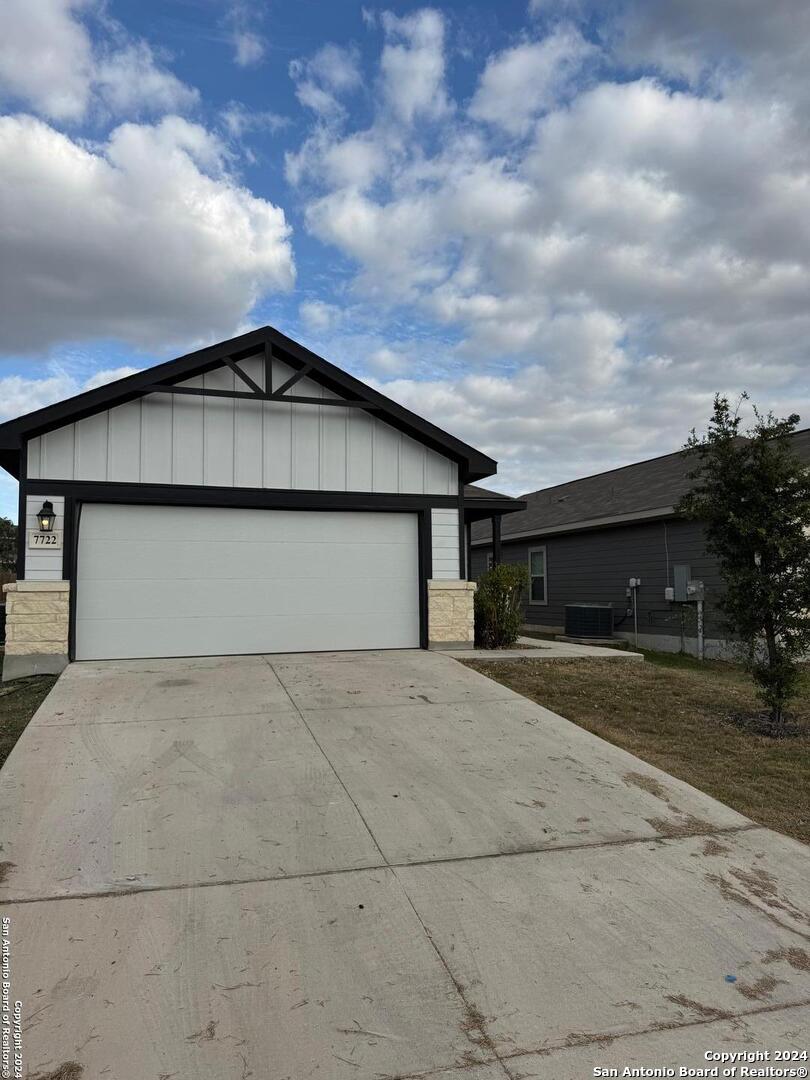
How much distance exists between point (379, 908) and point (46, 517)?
764 centimetres

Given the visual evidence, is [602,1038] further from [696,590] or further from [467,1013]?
[696,590]

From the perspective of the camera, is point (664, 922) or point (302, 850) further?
point (302, 850)

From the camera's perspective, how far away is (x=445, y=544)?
1112cm

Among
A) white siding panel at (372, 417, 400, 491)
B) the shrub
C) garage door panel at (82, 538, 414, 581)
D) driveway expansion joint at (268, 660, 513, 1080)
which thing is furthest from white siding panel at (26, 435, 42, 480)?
driveway expansion joint at (268, 660, 513, 1080)

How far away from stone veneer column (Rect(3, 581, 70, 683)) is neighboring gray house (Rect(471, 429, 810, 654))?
719 centimetres

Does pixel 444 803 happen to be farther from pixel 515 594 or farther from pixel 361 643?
pixel 515 594

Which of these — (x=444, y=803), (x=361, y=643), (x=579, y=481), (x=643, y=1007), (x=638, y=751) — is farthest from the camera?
(x=579, y=481)

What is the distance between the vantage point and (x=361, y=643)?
1077 cm

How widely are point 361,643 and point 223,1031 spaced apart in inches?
319

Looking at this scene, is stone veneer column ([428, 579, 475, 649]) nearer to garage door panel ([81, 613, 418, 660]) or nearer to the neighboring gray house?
garage door panel ([81, 613, 418, 660])

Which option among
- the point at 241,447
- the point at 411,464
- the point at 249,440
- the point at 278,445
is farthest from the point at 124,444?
the point at 411,464

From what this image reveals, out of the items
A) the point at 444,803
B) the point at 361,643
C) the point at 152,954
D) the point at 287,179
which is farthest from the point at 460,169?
the point at 152,954

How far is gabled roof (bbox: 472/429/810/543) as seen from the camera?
1521 cm

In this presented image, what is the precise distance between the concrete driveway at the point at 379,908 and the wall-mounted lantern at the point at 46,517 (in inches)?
142
